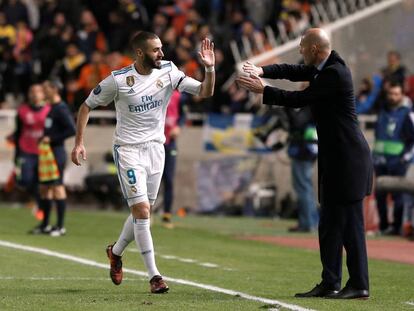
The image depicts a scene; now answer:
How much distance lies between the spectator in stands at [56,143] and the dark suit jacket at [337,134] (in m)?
7.11

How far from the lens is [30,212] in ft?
71.6

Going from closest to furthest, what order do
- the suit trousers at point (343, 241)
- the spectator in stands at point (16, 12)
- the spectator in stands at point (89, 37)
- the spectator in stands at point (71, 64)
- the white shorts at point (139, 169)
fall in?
1. the suit trousers at point (343, 241)
2. the white shorts at point (139, 169)
3. the spectator in stands at point (71, 64)
4. the spectator in stands at point (89, 37)
5. the spectator in stands at point (16, 12)

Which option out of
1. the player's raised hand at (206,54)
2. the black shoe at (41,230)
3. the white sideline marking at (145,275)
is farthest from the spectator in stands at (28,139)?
the player's raised hand at (206,54)

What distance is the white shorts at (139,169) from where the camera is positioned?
36.5 feet

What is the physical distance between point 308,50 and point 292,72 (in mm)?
341

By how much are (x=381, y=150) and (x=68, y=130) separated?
15.5ft

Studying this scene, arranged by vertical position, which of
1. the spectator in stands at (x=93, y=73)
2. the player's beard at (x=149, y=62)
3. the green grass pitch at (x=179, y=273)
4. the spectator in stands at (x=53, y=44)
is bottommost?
the green grass pitch at (x=179, y=273)

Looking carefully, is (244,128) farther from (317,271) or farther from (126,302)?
(126,302)

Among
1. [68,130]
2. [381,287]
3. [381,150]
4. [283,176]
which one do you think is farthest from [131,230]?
[283,176]

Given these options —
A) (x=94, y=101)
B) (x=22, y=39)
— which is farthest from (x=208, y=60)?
(x=22, y=39)

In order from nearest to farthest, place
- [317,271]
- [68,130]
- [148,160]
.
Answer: [148,160]
[317,271]
[68,130]

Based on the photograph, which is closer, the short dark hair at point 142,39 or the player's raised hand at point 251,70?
the player's raised hand at point 251,70

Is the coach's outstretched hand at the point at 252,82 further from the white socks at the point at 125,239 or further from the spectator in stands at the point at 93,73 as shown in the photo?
the spectator in stands at the point at 93,73

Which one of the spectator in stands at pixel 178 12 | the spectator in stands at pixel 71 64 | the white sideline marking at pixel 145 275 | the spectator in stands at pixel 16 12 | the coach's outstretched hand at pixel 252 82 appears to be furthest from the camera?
the spectator in stands at pixel 16 12
